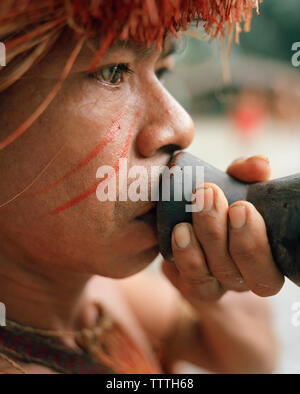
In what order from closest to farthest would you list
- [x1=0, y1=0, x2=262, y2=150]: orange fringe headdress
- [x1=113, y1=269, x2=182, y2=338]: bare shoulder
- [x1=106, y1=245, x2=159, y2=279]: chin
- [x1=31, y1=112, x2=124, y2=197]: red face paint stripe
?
[x1=0, y1=0, x2=262, y2=150]: orange fringe headdress → [x1=31, y1=112, x2=124, y2=197]: red face paint stripe → [x1=106, y1=245, x2=159, y2=279]: chin → [x1=113, y1=269, x2=182, y2=338]: bare shoulder

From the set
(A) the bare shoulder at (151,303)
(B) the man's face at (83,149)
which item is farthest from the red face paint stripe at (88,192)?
(A) the bare shoulder at (151,303)

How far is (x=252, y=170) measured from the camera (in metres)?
0.73

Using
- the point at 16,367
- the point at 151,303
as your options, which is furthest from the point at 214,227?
the point at 151,303

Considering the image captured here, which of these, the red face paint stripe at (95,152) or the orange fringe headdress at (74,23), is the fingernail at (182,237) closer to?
the red face paint stripe at (95,152)

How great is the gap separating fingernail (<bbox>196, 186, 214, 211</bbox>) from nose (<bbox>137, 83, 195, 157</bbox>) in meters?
0.11

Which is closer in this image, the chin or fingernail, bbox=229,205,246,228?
fingernail, bbox=229,205,246,228

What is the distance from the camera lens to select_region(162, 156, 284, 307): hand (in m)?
0.62

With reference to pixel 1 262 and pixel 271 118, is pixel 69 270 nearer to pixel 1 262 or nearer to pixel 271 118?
pixel 1 262

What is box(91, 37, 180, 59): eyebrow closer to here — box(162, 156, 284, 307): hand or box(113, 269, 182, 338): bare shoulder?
box(162, 156, 284, 307): hand

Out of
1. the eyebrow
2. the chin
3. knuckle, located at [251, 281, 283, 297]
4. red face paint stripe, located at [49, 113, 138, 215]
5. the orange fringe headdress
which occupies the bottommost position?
knuckle, located at [251, 281, 283, 297]

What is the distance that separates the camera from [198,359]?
1.14 m

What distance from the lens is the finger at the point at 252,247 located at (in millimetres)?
617

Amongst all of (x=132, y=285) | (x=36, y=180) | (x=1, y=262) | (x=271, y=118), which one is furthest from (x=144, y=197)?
(x=271, y=118)

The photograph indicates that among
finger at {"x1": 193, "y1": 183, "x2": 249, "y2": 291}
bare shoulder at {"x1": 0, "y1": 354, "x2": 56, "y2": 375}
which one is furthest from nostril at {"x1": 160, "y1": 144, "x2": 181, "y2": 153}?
bare shoulder at {"x1": 0, "y1": 354, "x2": 56, "y2": 375}
